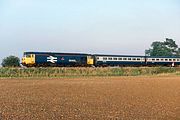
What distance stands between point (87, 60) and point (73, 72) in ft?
35.1

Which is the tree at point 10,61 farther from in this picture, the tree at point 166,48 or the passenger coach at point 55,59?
the tree at point 166,48

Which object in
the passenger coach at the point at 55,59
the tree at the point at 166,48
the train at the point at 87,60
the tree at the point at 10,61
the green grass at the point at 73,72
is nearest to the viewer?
the green grass at the point at 73,72

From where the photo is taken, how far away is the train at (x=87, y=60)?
204 feet

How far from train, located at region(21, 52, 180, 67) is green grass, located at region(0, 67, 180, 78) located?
5.63 m

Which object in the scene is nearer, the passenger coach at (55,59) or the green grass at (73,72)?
the green grass at (73,72)

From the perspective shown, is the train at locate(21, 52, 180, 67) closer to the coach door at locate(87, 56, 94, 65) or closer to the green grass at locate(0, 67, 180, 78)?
the coach door at locate(87, 56, 94, 65)

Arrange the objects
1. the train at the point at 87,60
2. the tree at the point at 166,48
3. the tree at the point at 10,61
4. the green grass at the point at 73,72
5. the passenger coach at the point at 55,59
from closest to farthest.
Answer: the green grass at the point at 73,72, the passenger coach at the point at 55,59, the train at the point at 87,60, the tree at the point at 10,61, the tree at the point at 166,48

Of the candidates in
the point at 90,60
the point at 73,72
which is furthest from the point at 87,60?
the point at 73,72

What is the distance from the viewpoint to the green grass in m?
52.8

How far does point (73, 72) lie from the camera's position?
188 feet

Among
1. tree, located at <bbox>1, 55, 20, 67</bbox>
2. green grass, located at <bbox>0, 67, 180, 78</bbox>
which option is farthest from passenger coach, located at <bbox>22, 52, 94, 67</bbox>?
tree, located at <bbox>1, 55, 20, 67</bbox>

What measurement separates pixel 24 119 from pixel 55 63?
4899cm

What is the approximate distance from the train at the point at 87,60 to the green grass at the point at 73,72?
563cm

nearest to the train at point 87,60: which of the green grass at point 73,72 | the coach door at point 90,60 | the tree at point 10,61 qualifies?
the coach door at point 90,60
